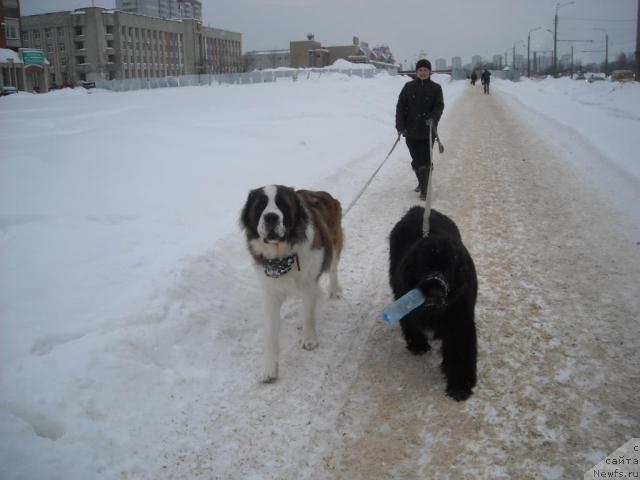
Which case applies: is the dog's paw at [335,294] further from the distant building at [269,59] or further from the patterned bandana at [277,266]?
the distant building at [269,59]

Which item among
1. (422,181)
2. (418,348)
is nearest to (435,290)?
(418,348)

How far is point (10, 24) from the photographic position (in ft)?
224

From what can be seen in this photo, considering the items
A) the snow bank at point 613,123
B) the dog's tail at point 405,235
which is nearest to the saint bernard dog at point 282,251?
the dog's tail at point 405,235

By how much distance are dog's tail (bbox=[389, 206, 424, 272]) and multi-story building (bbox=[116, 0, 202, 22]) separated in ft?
588

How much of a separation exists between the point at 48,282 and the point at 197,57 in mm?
139899

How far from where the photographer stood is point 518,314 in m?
4.70

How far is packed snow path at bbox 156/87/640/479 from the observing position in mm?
3064

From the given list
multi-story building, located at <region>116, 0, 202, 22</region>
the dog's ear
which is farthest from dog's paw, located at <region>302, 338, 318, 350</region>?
multi-story building, located at <region>116, 0, 202, 22</region>

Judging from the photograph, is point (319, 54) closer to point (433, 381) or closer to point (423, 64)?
point (423, 64)

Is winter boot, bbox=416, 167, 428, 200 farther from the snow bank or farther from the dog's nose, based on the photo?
the dog's nose

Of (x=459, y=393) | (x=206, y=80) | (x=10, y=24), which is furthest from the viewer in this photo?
(x=10, y=24)

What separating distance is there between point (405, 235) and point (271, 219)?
1.30 m

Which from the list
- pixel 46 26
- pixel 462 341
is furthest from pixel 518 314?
pixel 46 26

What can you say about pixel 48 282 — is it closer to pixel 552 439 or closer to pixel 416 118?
pixel 552 439
